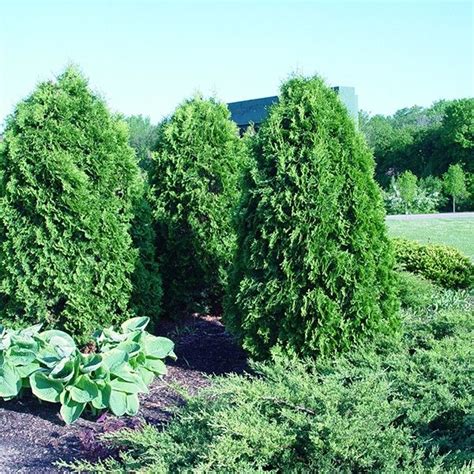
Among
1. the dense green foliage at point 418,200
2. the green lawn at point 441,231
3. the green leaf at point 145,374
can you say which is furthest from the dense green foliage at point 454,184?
the green leaf at point 145,374

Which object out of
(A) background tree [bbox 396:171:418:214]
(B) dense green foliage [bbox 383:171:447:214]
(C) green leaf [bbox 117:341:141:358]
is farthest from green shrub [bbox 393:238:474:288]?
(B) dense green foliage [bbox 383:171:447:214]

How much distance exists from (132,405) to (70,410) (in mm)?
423

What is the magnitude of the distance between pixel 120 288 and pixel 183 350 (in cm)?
89

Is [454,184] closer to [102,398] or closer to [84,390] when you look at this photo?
[102,398]

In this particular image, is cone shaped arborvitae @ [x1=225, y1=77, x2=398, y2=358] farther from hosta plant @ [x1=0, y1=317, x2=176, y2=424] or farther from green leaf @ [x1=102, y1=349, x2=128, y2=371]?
green leaf @ [x1=102, y1=349, x2=128, y2=371]

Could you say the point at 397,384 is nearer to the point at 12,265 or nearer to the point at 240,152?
the point at 12,265

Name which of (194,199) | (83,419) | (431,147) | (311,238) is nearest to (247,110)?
(194,199)

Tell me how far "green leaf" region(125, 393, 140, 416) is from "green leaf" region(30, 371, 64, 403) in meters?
0.49

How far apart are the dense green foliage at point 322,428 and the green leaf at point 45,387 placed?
0.91m

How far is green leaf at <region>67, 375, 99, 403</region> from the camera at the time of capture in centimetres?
416

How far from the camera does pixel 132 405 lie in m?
4.26

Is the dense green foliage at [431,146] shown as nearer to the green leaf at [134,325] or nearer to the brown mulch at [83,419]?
the brown mulch at [83,419]

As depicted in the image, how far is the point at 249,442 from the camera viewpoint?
3049 mm

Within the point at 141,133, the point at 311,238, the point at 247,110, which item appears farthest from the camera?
the point at 141,133
